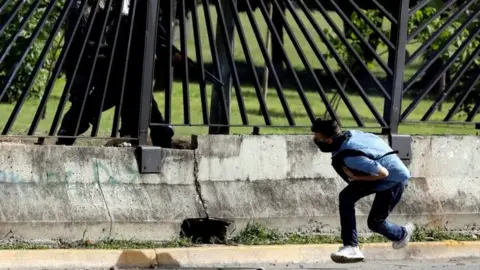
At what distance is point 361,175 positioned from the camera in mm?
7891

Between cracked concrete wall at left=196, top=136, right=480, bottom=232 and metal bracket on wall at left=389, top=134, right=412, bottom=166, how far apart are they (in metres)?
0.09

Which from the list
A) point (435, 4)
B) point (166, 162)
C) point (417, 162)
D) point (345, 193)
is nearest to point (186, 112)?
point (166, 162)

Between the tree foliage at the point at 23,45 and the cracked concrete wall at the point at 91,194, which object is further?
the tree foliage at the point at 23,45

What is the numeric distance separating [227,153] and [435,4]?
41.1 feet

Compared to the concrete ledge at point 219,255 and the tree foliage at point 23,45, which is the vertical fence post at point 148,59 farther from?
the tree foliage at point 23,45

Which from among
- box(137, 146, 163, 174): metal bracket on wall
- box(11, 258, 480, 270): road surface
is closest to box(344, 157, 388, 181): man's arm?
box(11, 258, 480, 270): road surface

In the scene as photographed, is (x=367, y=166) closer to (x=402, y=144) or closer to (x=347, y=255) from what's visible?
(x=347, y=255)

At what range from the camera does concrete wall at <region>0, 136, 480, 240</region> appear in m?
8.13

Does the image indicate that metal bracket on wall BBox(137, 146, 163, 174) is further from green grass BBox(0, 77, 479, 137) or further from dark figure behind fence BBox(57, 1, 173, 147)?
green grass BBox(0, 77, 479, 137)

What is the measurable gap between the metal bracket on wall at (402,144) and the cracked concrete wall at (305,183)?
3.5 inches

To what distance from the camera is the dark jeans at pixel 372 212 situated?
26.6 feet

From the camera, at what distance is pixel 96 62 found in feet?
28.0

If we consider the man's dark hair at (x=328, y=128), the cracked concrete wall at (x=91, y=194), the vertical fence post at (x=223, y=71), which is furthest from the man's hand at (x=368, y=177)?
the vertical fence post at (x=223, y=71)

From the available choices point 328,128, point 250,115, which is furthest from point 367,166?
point 250,115
